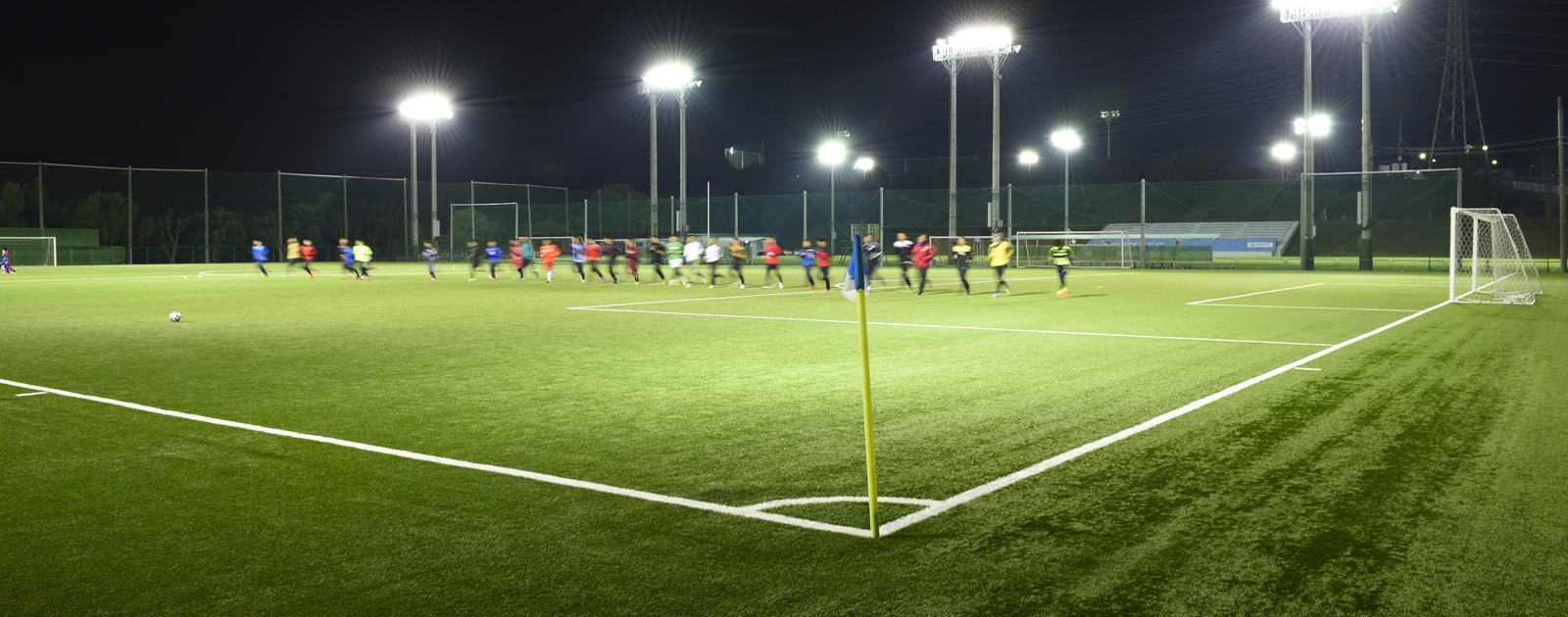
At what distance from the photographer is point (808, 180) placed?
96.6m

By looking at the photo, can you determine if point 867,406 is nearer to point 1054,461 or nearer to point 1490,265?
point 1054,461

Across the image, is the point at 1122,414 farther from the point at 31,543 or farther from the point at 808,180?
the point at 808,180

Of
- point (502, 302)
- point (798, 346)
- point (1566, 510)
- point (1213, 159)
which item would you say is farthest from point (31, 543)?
point (1213, 159)

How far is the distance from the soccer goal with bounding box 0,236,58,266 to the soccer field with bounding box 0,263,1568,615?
42.0m

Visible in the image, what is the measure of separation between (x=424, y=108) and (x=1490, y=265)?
4639 cm

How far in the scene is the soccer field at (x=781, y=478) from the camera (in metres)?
3.92

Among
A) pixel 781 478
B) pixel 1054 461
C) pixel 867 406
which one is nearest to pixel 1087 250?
pixel 1054 461

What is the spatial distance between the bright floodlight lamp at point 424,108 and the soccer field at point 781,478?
41446 millimetres

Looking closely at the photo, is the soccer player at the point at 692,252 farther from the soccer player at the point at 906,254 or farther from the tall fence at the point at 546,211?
the tall fence at the point at 546,211

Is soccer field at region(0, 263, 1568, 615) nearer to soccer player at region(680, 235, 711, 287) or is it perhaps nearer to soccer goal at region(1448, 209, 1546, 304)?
soccer goal at region(1448, 209, 1546, 304)

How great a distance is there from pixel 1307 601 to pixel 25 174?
59.8m

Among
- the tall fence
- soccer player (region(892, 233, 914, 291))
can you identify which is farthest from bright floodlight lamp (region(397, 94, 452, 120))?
soccer player (region(892, 233, 914, 291))

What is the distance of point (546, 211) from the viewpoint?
6206 cm

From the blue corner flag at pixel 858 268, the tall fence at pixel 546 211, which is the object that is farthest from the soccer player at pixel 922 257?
the tall fence at pixel 546 211
